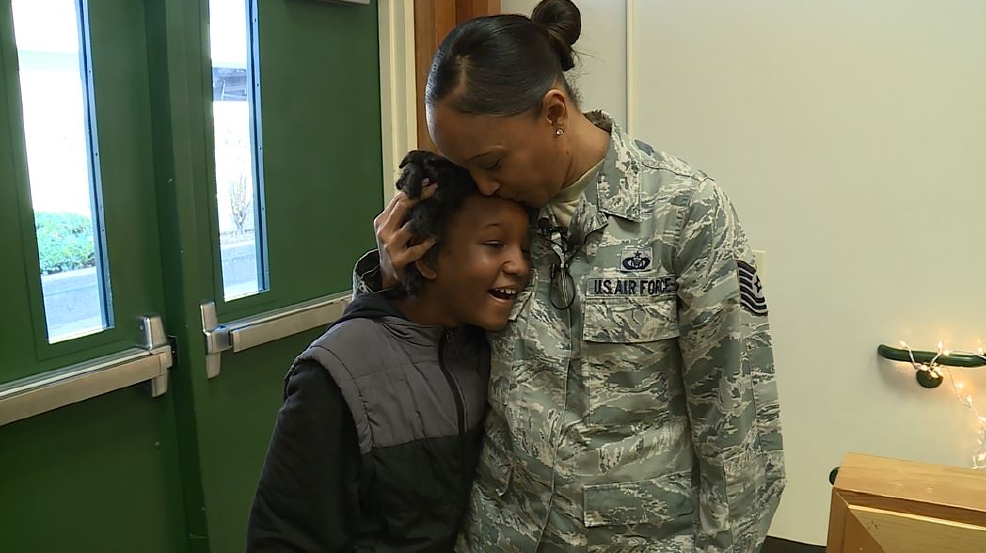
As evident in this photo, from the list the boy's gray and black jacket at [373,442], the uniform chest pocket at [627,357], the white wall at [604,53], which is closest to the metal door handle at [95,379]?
the boy's gray and black jacket at [373,442]

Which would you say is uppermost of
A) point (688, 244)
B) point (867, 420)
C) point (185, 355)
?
point (688, 244)

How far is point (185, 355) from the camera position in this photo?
1758 mm

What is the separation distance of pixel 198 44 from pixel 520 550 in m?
1.28

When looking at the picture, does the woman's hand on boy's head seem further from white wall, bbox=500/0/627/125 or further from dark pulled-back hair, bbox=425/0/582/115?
white wall, bbox=500/0/627/125

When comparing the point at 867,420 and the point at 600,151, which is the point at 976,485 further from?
the point at 867,420

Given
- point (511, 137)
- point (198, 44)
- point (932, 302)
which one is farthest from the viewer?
point (932, 302)

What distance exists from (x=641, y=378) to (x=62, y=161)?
46.8 inches

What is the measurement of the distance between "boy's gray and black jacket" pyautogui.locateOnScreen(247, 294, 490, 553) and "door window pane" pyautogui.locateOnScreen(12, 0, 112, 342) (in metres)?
0.72

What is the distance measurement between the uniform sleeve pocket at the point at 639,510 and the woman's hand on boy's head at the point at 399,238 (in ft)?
1.29

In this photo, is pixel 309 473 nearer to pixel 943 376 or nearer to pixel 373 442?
pixel 373 442

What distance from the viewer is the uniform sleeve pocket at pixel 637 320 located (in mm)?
1050

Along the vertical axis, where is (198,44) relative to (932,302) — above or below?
above

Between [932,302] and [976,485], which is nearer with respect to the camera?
[976,485]

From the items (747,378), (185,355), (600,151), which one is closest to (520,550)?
(747,378)
